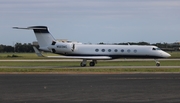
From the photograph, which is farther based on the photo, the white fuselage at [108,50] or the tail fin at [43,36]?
the tail fin at [43,36]

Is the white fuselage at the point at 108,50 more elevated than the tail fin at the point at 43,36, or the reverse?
the tail fin at the point at 43,36

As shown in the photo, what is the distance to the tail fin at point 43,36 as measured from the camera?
45.2 metres

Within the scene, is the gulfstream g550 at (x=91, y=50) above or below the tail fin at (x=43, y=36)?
below

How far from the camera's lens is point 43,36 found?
45250 millimetres

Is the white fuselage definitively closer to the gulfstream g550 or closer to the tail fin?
the gulfstream g550

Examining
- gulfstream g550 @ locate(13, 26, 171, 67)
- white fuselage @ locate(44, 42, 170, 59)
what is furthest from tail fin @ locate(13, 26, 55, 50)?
white fuselage @ locate(44, 42, 170, 59)

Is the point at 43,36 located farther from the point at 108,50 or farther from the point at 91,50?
the point at 108,50

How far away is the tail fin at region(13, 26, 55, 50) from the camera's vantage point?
148ft

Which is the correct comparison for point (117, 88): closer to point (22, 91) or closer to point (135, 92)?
point (135, 92)

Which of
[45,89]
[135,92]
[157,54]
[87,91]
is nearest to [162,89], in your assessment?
[135,92]

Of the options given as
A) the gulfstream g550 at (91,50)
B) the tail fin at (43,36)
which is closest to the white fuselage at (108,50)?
the gulfstream g550 at (91,50)

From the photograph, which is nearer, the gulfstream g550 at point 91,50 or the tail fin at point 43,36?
the gulfstream g550 at point 91,50

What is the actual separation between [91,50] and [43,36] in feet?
18.1

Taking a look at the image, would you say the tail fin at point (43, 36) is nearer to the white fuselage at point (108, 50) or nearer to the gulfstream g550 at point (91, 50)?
the gulfstream g550 at point (91, 50)
